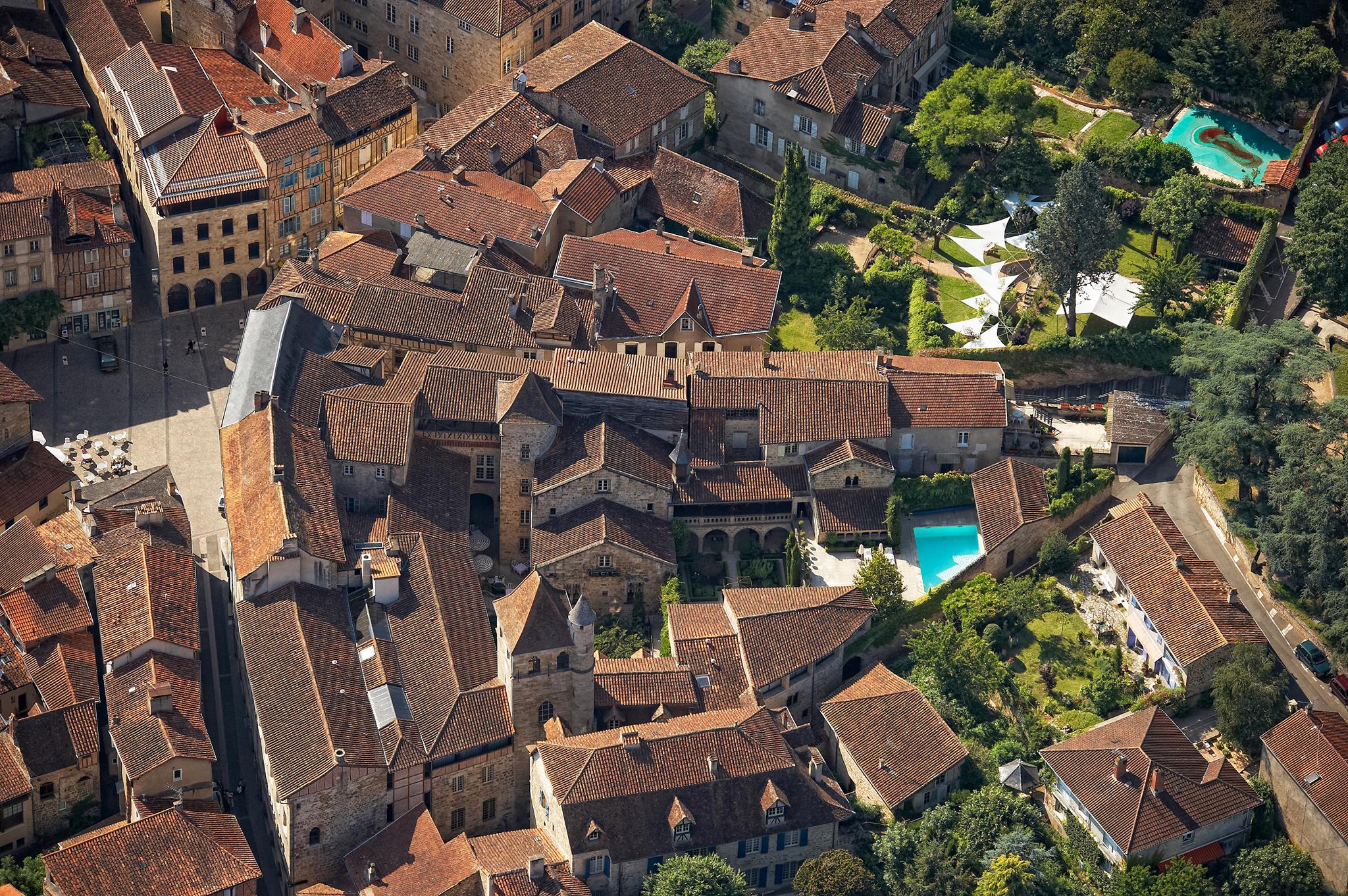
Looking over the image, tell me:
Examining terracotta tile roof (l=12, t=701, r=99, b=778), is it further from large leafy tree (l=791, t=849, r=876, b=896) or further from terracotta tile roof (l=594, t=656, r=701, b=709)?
→ large leafy tree (l=791, t=849, r=876, b=896)

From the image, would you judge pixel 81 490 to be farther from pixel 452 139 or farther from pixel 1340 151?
pixel 1340 151

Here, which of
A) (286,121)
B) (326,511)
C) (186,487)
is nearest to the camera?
(326,511)

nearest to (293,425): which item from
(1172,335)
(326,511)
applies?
(326,511)

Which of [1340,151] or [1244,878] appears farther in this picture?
[1340,151]

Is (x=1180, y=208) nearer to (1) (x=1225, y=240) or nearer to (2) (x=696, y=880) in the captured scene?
(1) (x=1225, y=240)

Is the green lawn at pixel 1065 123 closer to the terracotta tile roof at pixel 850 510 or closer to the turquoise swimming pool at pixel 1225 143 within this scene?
the turquoise swimming pool at pixel 1225 143

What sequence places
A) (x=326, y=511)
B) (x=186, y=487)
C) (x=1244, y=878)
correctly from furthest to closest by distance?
(x=186, y=487) → (x=326, y=511) → (x=1244, y=878)

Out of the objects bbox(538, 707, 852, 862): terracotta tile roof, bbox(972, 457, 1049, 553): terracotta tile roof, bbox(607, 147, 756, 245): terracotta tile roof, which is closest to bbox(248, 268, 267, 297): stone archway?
bbox(607, 147, 756, 245): terracotta tile roof
